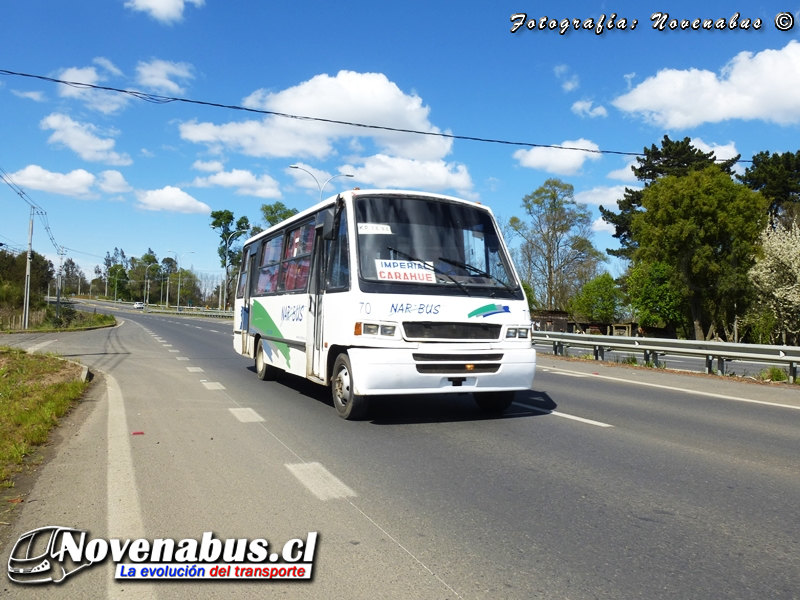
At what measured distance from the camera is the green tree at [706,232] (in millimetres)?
41719

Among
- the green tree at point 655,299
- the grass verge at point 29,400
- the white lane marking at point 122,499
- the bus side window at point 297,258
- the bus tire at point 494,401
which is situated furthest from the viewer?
the green tree at point 655,299

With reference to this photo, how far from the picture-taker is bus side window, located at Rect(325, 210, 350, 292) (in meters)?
8.21

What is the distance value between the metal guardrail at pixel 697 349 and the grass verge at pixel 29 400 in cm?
1331

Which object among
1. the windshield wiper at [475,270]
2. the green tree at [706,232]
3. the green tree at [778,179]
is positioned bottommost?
the windshield wiper at [475,270]

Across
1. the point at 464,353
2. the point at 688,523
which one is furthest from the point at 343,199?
the point at 688,523

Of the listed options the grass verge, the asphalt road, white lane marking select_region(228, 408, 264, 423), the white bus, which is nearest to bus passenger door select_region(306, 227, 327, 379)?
the white bus

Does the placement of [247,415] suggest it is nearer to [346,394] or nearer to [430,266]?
[346,394]

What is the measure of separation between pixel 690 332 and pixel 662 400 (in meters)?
44.5

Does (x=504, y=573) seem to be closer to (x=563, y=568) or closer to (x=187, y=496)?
(x=563, y=568)

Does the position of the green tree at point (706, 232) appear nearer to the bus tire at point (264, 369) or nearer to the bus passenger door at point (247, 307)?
the bus passenger door at point (247, 307)

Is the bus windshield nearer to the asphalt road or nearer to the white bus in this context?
the white bus

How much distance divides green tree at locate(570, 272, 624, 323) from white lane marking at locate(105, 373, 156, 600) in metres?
54.8

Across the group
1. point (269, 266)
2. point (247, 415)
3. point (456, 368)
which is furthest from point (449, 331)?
point (269, 266)

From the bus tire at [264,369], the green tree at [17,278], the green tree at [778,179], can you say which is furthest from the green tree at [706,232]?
the green tree at [17,278]
